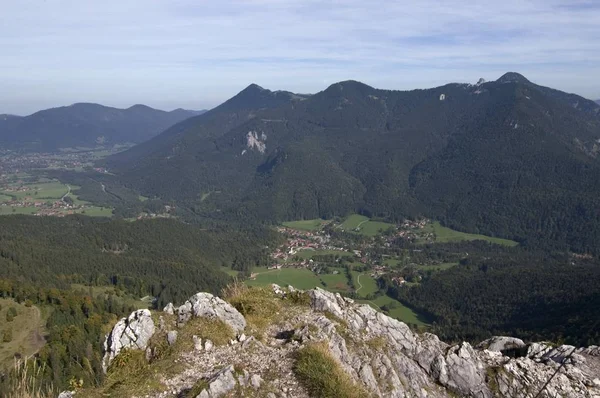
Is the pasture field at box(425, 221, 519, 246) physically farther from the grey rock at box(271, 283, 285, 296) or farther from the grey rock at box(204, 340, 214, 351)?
the grey rock at box(204, 340, 214, 351)

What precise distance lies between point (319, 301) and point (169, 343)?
25.7ft

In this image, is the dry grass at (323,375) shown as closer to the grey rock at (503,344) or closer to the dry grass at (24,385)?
the dry grass at (24,385)

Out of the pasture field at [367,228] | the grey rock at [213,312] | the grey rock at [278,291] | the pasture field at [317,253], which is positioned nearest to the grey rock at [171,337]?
the grey rock at [213,312]

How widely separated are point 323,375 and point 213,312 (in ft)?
20.8

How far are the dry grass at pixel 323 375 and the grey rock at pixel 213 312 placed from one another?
3.75 meters

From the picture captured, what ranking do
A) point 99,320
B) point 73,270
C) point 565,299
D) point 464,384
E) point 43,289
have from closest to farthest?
1. point 464,384
2. point 99,320
3. point 43,289
4. point 565,299
5. point 73,270

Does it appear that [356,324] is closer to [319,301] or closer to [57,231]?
[319,301]

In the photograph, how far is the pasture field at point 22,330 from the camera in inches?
2199

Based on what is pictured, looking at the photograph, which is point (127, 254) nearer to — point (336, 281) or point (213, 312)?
point (336, 281)

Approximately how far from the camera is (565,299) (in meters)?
88.9

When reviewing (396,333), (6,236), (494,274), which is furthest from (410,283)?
(6,236)

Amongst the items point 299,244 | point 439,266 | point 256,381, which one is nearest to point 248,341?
point 256,381

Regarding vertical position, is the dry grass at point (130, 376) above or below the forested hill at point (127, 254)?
above

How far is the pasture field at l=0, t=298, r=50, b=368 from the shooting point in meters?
55.8
